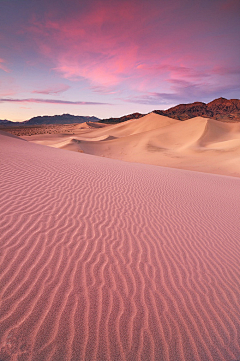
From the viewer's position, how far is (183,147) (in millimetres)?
31078

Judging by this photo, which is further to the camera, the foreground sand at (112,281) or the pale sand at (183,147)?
the pale sand at (183,147)

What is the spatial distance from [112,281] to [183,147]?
101 ft

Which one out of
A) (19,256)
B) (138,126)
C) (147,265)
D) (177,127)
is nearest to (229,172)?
(147,265)

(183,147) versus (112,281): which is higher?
(183,147)

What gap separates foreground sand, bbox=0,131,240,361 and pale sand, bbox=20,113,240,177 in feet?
52.2

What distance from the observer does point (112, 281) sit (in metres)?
2.89

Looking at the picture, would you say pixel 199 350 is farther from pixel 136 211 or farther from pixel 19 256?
pixel 136 211

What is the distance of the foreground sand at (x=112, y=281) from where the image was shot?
2.11 metres

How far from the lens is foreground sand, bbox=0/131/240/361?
2.11 meters

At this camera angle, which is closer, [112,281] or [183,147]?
[112,281]

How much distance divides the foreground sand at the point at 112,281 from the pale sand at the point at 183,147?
1593 centimetres

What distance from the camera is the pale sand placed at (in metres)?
21.4

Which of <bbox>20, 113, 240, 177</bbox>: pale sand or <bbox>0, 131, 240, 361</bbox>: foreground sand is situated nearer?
<bbox>0, 131, 240, 361</bbox>: foreground sand

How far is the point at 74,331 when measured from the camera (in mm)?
2158
